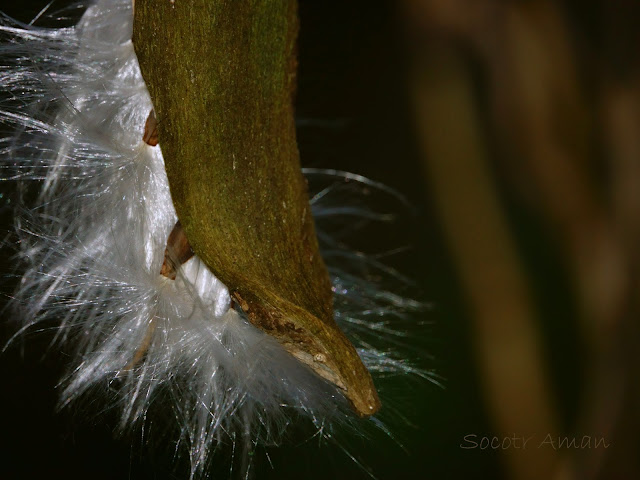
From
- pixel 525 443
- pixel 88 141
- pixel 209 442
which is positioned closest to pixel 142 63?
pixel 88 141

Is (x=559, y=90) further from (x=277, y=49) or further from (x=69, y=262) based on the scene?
(x=69, y=262)

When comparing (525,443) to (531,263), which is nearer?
(525,443)

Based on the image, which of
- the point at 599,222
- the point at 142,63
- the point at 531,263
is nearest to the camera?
the point at 142,63
